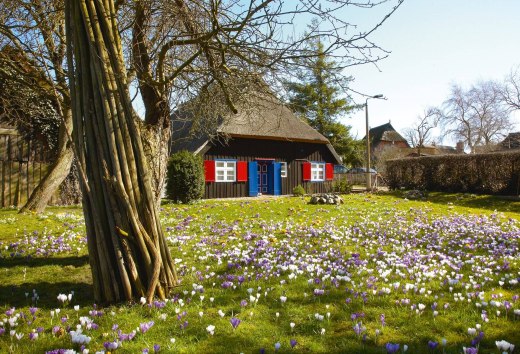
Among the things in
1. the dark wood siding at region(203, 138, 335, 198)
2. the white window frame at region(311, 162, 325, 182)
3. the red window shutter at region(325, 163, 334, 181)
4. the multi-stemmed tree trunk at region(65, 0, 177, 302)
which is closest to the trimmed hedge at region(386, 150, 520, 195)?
the red window shutter at region(325, 163, 334, 181)

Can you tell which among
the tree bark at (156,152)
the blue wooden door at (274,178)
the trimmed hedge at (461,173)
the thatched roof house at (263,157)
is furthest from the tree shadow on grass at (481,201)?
the tree bark at (156,152)

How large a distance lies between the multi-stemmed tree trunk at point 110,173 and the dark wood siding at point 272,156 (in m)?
16.0

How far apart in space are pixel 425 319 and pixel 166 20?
5.58 m

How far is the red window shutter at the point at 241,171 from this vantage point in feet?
73.8

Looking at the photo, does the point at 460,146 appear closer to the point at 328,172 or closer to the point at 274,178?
the point at 328,172

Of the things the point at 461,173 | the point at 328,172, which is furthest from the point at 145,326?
the point at 328,172

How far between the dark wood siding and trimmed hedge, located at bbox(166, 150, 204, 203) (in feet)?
10.8

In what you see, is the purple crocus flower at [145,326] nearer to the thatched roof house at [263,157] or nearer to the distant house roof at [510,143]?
the thatched roof house at [263,157]

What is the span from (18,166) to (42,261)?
1170 cm

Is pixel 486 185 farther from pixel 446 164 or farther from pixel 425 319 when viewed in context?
pixel 425 319

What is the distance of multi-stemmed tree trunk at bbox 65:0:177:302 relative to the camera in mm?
3738

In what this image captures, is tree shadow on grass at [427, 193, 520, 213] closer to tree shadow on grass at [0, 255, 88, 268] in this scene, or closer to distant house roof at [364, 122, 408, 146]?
tree shadow on grass at [0, 255, 88, 268]

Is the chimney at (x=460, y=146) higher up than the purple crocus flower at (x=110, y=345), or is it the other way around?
the chimney at (x=460, y=146)

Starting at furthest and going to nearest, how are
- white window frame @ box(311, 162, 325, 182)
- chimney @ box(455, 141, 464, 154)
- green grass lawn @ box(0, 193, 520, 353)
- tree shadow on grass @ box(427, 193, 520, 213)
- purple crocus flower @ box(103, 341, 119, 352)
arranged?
chimney @ box(455, 141, 464, 154)
white window frame @ box(311, 162, 325, 182)
tree shadow on grass @ box(427, 193, 520, 213)
green grass lawn @ box(0, 193, 520, 353)
purple crocus flower @ box(103, 341, 119, 352)
